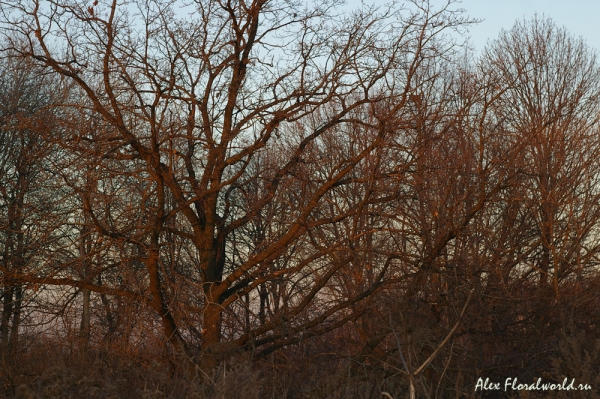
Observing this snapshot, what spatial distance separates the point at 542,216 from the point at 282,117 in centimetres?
479

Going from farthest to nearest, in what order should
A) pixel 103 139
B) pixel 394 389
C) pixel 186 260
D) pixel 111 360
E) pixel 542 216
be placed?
1. pixel 186 260
2. pixel 542 216
3. pixel 103 139
4. pixel 111 360
5. pixel 394 389

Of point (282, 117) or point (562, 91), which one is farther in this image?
point (562, 91)

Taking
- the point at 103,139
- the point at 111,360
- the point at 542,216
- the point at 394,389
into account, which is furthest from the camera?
the point at 542,216

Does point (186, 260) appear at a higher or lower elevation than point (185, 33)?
lower

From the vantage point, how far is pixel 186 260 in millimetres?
14938

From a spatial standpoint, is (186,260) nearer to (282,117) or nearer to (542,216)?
(282,117)

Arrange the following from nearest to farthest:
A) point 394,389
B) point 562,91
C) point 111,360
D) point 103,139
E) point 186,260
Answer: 1. point 394,389
2. point 111,360
3. point 103,139
4. point 186,260
5. point 562,91

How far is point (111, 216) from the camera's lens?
35.4ft

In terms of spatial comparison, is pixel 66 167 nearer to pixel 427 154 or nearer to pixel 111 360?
pixel 111 360

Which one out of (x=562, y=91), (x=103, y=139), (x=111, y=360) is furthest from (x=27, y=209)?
(x=562, y=91)

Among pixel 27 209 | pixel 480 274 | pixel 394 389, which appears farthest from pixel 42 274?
pixel 480 274

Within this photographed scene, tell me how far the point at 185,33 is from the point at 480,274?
19.5ft

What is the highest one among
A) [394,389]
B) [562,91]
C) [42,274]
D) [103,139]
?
[562,91]

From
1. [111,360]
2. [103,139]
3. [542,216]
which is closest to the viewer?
[111,360]
